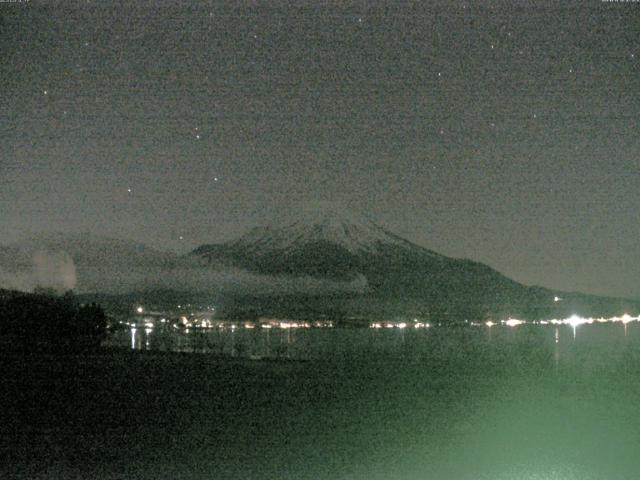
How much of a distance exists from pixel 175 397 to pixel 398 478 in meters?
7.75

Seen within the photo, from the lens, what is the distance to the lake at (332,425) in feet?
31.1

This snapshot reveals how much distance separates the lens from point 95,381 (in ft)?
63.5

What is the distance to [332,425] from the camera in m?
12.4

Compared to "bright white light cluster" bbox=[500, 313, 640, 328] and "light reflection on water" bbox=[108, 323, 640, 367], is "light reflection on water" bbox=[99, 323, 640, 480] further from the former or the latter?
"bright white light cluster" bbox=[500, 313, 640, 328]

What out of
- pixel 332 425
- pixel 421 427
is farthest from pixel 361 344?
pixel 421 427

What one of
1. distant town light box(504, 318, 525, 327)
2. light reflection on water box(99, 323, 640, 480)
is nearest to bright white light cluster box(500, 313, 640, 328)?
distant town light box(504, 318, 525, 327)

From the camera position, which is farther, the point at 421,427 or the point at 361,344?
the point at 361,344

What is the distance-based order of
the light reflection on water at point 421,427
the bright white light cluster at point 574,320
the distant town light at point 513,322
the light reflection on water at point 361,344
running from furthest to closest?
1. the bright white light cluster at point 574,320
2. the distant town light at point 513,322
3. the light reflection on water at point 361,344
4. the light reflection on water at point 421,427

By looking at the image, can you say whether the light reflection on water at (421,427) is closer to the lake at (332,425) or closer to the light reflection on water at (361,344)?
the lake at (332,425)

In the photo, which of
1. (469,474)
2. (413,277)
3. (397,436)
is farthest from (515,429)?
(413,277)

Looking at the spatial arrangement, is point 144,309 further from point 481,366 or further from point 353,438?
point 353,438

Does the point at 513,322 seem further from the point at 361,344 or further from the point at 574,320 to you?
the point at 361,344

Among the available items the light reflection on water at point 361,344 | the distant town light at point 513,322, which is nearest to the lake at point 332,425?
the light reflection on water at point 361,344

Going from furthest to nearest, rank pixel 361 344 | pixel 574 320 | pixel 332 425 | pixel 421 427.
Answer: pixel 574 320 → pixel 361 344 → pixel 332 425 → pixel 421 427
